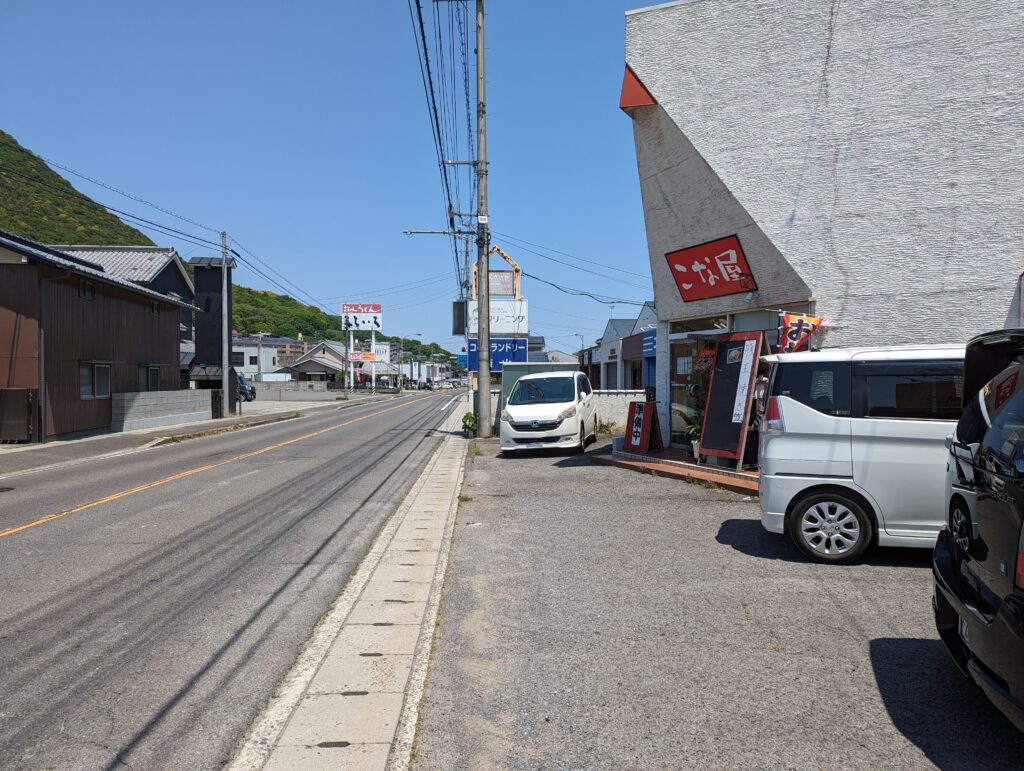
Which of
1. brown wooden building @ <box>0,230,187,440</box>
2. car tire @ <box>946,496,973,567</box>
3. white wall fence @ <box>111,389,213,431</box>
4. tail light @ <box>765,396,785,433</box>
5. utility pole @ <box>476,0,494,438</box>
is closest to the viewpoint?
car tire @ <box>946,496,973,567</box>

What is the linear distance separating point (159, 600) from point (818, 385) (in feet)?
19.3

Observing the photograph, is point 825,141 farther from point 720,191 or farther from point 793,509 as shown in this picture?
point 793,509

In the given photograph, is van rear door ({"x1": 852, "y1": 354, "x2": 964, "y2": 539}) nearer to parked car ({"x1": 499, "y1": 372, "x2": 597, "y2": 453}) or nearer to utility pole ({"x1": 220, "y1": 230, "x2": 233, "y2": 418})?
parked car ({"x1": 499, "y1": 372, "x2": 597, "y2": 453})

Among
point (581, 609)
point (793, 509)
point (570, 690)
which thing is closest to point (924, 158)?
point (793, 509)

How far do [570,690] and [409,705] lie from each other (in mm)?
872

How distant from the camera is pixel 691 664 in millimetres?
4387

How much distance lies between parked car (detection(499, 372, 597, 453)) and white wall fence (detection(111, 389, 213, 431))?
1409 cm

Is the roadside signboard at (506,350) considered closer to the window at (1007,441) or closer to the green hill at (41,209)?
the green hill at (41,209)

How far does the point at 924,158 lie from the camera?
10352mm

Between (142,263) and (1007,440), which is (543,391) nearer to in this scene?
(1007,440)

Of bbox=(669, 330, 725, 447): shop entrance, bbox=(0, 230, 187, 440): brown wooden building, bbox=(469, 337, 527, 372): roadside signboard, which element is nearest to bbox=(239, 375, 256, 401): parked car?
bbox=(0, 230, 187, 440): brown wooden building

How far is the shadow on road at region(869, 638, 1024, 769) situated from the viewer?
11.0 feet

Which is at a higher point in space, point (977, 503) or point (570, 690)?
point (977, 503)

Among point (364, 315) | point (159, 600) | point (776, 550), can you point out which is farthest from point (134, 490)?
point (364, 315)
